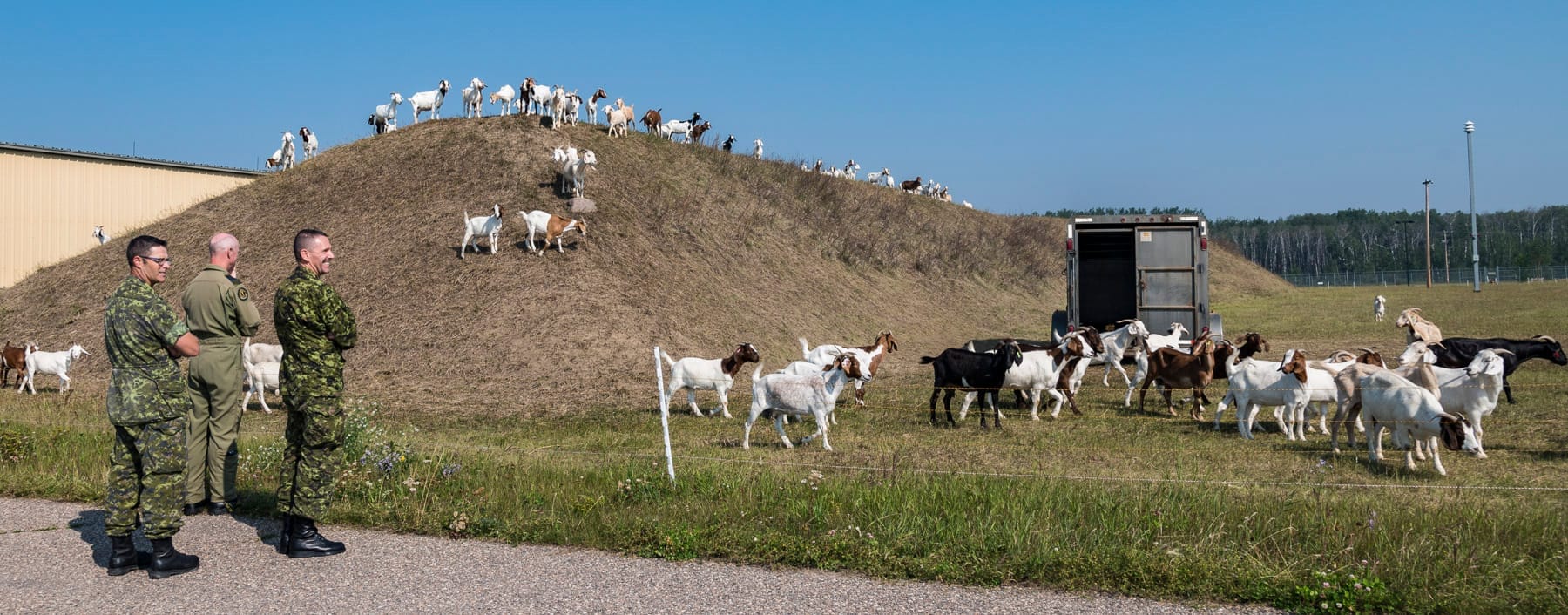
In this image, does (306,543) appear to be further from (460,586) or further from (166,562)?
(460,586)

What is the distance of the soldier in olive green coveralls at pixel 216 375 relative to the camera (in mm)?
8391

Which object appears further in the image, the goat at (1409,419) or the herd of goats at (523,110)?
the herd of goats at (523,110)

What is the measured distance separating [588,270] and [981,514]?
19121 millimetres

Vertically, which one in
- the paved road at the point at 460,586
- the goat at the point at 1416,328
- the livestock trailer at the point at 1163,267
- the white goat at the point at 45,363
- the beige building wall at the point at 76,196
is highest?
the beige building wall at the point at 76,196

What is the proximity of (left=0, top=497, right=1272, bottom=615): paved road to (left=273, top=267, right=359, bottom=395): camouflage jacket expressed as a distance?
1.21 metres

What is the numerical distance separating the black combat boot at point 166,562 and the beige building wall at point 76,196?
32.7 m

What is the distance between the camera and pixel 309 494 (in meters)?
7.08

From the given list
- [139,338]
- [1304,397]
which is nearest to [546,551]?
[139,338]

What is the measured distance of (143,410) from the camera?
6.62 metres

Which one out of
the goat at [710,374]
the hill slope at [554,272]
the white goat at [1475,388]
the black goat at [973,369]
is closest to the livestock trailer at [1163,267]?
the hill slope at [554,272]

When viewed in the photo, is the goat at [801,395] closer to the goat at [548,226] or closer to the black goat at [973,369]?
the black goat at [973,369]

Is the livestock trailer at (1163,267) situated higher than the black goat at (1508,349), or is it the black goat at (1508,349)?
the livestock trailer at (1163,267)

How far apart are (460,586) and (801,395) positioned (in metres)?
6.07

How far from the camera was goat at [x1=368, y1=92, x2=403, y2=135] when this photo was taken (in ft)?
130
